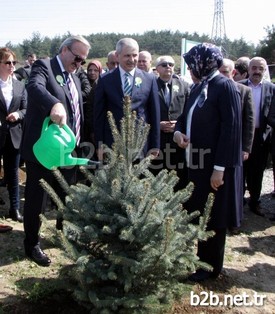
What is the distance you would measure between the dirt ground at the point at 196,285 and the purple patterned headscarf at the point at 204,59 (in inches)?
73.2

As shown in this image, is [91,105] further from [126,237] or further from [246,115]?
[126,237]

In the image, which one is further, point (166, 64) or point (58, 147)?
point (166, 64)

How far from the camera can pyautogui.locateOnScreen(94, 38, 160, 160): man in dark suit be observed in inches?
169

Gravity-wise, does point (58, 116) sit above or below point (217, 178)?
above

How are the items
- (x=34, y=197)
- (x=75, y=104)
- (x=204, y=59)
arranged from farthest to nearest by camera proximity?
1. (x=75, y=104)
2. (x=34, y=197)
3. (x=204, y=59)

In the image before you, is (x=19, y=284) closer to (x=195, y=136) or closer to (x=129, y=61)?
(x=195, y=136)

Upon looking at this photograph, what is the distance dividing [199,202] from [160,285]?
3.31 ft

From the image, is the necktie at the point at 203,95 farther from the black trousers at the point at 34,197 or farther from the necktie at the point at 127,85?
the black trousers at the point at 34,197

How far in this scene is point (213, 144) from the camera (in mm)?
3457

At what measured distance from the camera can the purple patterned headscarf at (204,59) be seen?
3322 mm

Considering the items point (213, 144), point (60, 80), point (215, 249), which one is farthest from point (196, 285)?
point (60, 80)

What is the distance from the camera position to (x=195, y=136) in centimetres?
353

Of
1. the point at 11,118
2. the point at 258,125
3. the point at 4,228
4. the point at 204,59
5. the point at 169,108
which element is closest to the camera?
the point at 204,59

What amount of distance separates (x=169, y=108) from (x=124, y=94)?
45.9 inches
